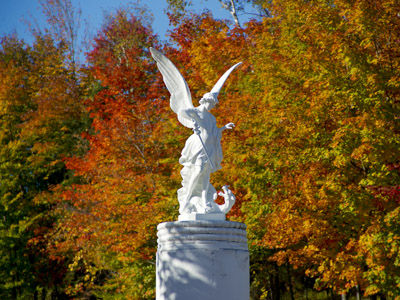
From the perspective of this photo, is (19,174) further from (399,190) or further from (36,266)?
(399,190)

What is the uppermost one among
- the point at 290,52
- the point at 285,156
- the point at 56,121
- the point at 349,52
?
the point at 56,121

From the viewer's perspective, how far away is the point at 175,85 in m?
10.6

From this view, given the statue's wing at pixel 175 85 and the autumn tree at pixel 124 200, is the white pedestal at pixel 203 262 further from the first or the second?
the autumn tree at pixel 124 200

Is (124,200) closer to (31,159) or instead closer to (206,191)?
(31,159)

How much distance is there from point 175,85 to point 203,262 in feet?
11.2

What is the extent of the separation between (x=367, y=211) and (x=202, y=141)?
5.28 metres

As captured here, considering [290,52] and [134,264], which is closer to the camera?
[290,52]

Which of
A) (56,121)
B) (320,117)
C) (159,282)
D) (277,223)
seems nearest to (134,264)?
(277,223)

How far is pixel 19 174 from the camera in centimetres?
2545

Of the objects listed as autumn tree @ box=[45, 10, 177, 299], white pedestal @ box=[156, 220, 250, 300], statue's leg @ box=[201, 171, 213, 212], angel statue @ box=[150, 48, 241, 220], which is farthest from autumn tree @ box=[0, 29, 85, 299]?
white pedestal @ box=[156, 220, 250, 300]

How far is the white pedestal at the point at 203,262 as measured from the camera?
29.0ft

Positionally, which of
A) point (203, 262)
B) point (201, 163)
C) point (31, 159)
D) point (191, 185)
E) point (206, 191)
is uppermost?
point (31, 159)

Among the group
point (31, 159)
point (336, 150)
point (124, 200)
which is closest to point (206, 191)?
point (336, 150)

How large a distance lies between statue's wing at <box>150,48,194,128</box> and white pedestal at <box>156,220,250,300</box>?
7.35ft
